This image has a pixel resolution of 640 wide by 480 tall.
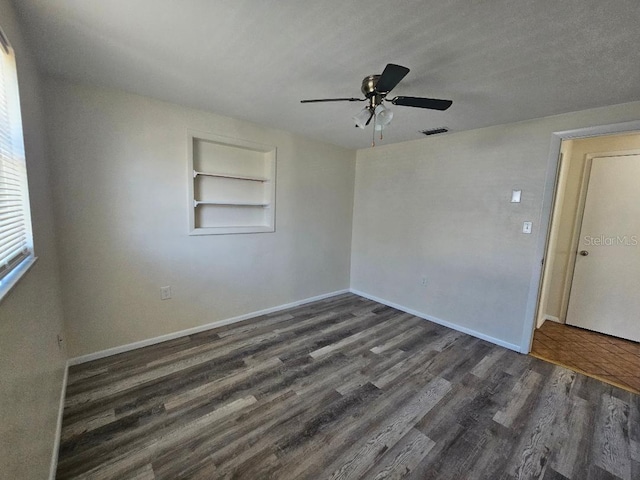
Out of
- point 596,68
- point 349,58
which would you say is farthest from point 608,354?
point 349,58

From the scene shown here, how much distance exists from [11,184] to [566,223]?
511 cm

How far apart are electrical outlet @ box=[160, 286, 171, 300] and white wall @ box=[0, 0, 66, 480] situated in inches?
28.2

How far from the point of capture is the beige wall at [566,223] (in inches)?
126

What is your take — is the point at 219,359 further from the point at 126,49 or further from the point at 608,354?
the point at 608,354

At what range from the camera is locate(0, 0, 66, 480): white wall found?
0.90 metres

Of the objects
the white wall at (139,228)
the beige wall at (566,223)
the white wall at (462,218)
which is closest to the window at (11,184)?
the white wall at (139,228)

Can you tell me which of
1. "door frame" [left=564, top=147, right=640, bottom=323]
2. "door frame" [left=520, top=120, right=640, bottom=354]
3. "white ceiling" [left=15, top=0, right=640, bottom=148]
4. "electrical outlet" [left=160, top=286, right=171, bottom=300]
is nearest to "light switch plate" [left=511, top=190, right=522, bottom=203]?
"door frame" [left=520, top=120, right=640, bottom=354]

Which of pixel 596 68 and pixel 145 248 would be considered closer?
pixel 596 68

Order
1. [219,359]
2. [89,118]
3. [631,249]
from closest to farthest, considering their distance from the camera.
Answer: [89,118]
[219,359]
[631,249]

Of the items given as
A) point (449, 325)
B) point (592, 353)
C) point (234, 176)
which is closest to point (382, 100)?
point (234, 176)

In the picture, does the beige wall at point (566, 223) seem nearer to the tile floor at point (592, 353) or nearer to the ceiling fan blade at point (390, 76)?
the tile floor at point (592, 353)

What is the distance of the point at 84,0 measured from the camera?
1.24 m

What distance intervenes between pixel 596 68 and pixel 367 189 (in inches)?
104

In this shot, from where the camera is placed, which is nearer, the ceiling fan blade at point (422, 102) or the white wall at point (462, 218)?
the ceiling fan blade at point (422, 102)
